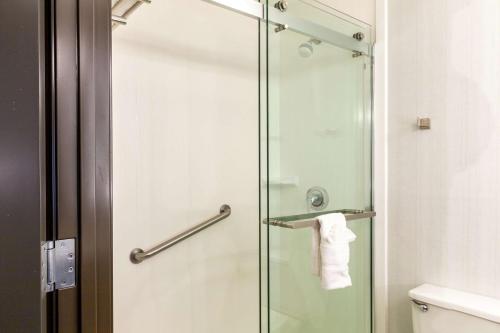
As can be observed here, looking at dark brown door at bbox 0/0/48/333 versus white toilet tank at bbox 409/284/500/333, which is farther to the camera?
white toilet tank at bbox 409/284/500/333

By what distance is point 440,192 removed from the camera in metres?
1.49

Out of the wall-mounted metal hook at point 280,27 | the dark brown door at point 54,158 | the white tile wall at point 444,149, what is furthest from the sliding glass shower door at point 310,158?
the dark brown door at point 54,158

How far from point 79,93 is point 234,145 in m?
1.18

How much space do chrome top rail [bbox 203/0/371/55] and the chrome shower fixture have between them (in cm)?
2

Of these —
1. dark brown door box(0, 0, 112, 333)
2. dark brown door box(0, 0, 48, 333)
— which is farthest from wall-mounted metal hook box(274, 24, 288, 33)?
dark brown door box(0, 0, 48, 333)

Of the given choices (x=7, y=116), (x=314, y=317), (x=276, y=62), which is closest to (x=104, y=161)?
(x=7, y=116)

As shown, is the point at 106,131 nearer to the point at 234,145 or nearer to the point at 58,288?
the point at 58,288

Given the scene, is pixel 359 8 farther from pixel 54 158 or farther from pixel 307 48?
pixel 54 158

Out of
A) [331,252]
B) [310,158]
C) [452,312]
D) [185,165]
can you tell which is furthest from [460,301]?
[185,165]

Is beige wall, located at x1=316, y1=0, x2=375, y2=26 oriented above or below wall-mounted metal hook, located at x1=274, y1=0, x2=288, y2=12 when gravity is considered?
above

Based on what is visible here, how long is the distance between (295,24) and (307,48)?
118 mm

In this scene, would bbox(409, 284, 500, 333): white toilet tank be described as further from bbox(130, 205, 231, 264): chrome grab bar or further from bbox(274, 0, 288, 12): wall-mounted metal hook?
bbox(274, 0, 288, 12): wall-mounted metal hook

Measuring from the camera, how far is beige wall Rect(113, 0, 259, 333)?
149 cm

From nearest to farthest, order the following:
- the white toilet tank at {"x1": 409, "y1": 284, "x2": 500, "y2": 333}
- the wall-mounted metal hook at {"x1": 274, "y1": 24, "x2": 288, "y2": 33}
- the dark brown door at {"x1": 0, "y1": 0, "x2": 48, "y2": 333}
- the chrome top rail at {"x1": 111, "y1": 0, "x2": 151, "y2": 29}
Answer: the dark brown door at {"x1": 0, "y1": 0, "x2": 48, "y2": 333} → the chrome top rail at {"x1": 111, "y1": 0, "x2": 151, "y2": 29} → the white toilet tank at {"x1": 409, "y1": 284, "x2": 500, "y2": 333} → the wall-mounted metal hook at {"x1": 274, "y1": 24, "x2": 288, "y2": 33}
